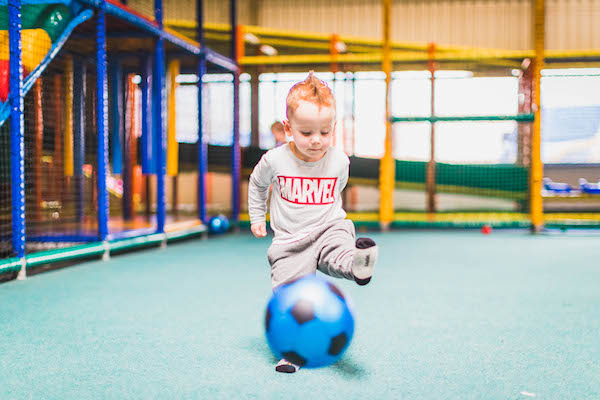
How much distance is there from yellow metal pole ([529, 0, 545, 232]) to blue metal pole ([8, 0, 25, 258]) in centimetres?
644

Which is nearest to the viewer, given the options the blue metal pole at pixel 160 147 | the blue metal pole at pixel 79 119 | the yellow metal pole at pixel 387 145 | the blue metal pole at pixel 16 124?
the blue metal pole at pixel 16 124

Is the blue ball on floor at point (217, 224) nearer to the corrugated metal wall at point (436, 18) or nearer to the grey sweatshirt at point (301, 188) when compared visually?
the grey sweatshirt at point (301, 188)

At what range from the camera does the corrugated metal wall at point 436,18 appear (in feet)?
Result: 43.0

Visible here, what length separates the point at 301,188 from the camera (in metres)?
2.38

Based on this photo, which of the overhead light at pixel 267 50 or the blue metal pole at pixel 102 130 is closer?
the blue metal pole at pixel 102 130

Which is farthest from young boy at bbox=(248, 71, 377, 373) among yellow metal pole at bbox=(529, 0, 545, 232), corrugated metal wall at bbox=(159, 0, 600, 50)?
corrugated metal wall at bbox=(159, 0, 600, 50)

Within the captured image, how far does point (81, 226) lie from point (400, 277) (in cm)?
423

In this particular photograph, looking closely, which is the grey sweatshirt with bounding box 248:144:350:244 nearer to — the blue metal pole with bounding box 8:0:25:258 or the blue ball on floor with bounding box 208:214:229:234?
the blue metal pole with bounding box 8:0:25:258

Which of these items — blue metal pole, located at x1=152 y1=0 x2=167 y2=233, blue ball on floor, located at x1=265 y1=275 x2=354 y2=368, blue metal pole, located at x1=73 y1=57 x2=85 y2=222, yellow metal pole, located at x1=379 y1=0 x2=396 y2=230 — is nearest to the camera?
blue ball on floor, located at x1=265 y1=275 x2=354 y2=368

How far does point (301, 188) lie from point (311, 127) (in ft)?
1.09

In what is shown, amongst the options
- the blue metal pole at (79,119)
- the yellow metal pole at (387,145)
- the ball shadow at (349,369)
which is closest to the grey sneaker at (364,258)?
the ball shadow at (349,369)

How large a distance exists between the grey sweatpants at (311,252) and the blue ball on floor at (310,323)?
0.31m

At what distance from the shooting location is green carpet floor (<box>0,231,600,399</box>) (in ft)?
6.40

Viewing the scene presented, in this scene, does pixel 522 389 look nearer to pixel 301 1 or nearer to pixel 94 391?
pixel 94 391
